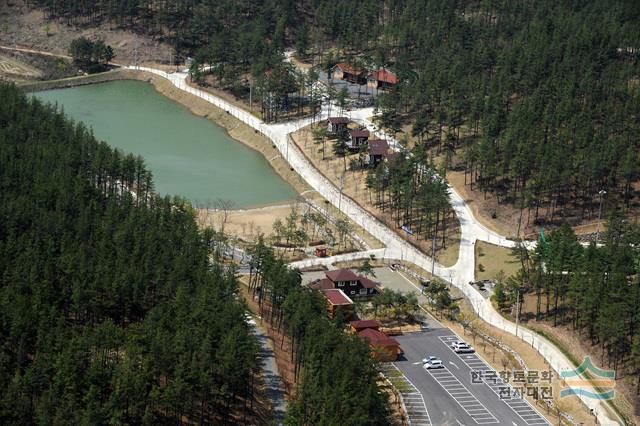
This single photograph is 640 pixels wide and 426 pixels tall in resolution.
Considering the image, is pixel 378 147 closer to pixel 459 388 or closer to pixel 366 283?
pixel 366 283

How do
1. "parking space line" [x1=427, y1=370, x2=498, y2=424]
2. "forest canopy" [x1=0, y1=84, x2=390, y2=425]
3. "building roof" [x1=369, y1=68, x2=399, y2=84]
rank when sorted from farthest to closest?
"building roof" [x1=369, y1=68, x2=399, y2=84] → "parking space line" [x1=427, y1=370, x2=498, y2=424] → "forest canopy" [x1=0, y1=84, x2=390, y2=425]

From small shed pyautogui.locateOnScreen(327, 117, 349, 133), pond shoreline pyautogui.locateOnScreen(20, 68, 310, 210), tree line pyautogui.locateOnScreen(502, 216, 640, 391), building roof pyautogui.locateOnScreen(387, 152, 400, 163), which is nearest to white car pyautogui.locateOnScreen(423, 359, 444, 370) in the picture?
tree line pyautogui.locateOnScreen(502, 216, 640, 391)

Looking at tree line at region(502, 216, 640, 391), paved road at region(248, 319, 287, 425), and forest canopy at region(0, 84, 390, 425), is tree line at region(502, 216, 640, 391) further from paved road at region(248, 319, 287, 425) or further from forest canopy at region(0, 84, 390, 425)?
paved road at region(248, 319, 287, 425)

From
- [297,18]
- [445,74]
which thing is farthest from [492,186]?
[297,18]

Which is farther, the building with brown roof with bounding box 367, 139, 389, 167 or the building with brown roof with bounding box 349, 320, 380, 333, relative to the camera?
the building with brown roof with bounding box 367, 139, 389, 167

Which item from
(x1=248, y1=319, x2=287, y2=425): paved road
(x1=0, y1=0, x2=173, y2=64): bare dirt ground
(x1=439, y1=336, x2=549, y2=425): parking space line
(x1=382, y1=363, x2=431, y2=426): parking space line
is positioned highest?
(x1=0, y1=0, x2=173, y2=64): bare dirt ground

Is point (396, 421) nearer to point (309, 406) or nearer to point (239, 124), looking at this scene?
point (309, 406)

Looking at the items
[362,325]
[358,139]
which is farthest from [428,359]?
[358,139]
